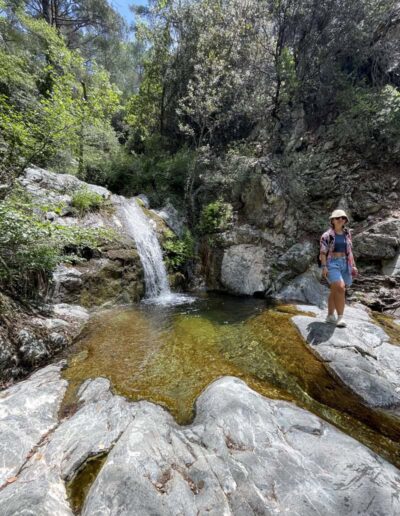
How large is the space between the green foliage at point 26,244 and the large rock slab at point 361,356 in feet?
15.5

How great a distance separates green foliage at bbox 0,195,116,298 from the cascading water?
124 inches

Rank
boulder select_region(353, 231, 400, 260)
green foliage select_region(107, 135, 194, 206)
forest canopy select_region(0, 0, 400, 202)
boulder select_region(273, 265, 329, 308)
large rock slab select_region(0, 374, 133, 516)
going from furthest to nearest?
1. green foliage select_region(107, 135, 194, 206)
2. forest canopy select_region(0, 0, 400, 202)
3. boulder select_region(273, 265, 329, 308)
4. boulder select_region(353, 231, 400, 260)
5. large rock slab select_region(0, 374, 133, 516)

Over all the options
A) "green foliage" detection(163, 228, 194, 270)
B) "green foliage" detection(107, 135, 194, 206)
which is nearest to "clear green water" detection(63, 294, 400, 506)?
"green foliage" detection(163, 228, 194, 270)

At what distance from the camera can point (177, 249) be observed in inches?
377

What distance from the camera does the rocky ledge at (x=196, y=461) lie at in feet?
5.97

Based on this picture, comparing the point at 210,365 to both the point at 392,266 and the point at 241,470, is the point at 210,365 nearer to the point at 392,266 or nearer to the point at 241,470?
the point at 241,470

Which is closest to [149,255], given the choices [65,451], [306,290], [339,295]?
[306,290]

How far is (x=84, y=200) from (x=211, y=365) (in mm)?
6756

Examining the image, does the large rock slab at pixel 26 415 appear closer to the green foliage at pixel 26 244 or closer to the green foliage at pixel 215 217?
the green foliage at pixel 26 244

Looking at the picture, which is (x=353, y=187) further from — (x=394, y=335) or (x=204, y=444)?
(x=204, y=444)

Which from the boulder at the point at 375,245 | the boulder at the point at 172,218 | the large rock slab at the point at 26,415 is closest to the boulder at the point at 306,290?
the boulder at the point at 375,245

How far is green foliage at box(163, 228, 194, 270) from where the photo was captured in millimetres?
9398

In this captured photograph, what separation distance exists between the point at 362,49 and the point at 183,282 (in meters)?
11.5

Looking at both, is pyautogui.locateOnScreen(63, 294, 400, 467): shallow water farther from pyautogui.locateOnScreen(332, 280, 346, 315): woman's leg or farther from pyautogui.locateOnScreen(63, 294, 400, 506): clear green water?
pyautogui.locateOnScreen(332, 280, 346, 315): woman's leg
